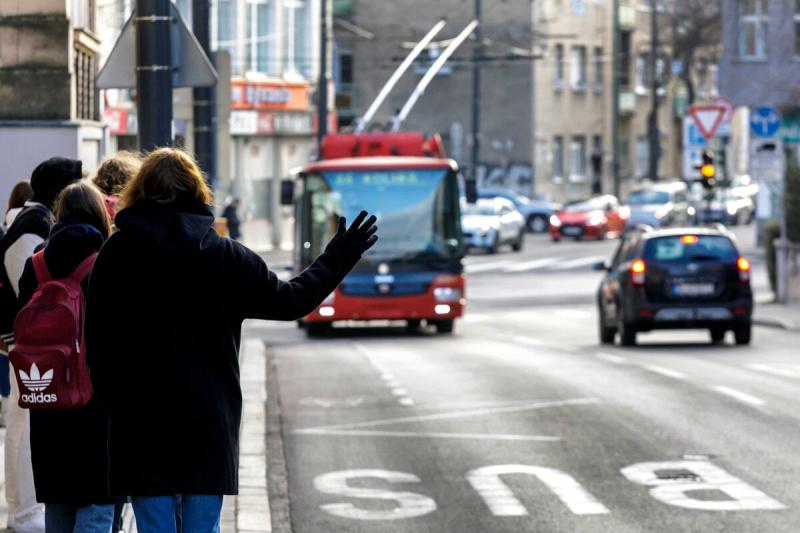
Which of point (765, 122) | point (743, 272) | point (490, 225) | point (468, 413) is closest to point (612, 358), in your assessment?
point (743, 272)

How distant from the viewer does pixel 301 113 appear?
198 ft

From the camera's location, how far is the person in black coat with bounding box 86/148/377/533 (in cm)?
587

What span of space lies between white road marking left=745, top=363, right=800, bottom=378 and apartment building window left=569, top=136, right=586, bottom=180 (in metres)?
58.3

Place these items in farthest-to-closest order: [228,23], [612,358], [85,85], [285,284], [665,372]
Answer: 1. [228,23]
2. [612,358]
3. [665,372]
4. [85,85]
5. [285,284]

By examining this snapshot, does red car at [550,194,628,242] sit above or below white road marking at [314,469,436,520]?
below

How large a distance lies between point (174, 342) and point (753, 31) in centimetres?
5262

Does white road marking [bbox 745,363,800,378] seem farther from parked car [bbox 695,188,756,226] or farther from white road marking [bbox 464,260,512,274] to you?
parked car [bbox 695,188,756,226]

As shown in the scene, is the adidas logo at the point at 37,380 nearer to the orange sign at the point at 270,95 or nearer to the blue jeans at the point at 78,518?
the blue jeans at the point at 78,518

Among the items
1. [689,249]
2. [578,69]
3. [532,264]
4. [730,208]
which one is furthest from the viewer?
[578,69]

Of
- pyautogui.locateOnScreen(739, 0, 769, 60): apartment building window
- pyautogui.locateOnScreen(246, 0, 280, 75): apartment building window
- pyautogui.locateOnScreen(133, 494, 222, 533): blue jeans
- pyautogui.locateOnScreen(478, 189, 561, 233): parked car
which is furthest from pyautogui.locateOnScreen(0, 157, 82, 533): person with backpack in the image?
pyautogui.locateOnScreen(478, 189, 561, 233): parked car

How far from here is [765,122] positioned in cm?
3362

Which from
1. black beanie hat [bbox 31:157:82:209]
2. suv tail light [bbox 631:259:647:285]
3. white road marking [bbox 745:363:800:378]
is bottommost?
white road marking [bbox 745:363:800:378]

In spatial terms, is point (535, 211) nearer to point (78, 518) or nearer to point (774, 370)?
point (774, 370)

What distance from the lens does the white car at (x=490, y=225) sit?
5791 centimetres
